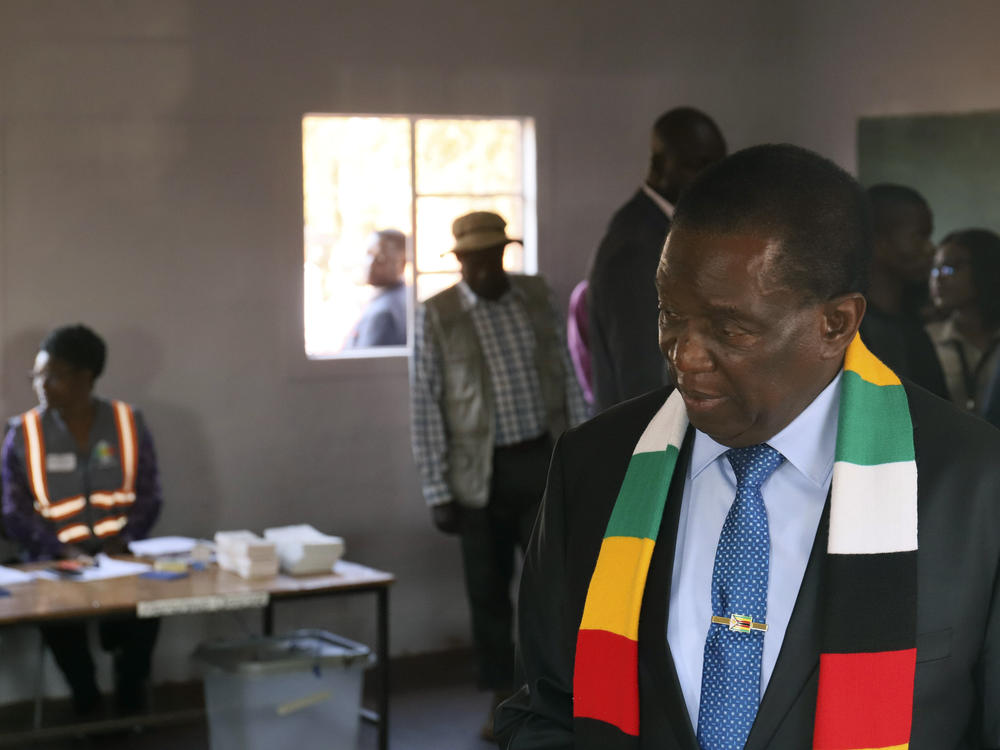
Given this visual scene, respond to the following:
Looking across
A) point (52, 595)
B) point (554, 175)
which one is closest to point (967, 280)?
point (554, 175)

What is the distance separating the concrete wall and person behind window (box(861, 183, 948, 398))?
1.75ft

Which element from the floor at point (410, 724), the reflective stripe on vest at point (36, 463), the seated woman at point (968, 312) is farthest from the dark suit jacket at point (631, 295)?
the reflective stripe on vest at point (36, 463)

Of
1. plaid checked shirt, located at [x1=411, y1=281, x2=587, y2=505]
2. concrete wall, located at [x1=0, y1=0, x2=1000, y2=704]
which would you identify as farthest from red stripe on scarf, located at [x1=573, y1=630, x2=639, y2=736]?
concrete wall, located at [x1=0, y1=0, x2=1000, y2=704]

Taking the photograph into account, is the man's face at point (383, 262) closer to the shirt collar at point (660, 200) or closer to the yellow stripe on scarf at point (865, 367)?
the shirt collar at point (660, 200)

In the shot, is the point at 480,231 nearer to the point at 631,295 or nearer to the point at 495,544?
the point at 495,544

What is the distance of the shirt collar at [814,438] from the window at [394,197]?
463 cm

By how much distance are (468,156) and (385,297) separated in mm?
801

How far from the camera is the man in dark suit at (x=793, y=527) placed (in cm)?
137

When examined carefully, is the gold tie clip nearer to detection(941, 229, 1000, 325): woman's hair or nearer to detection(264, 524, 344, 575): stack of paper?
detection(264, 524, 344, 575): stack of paper

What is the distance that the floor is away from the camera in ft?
16.4

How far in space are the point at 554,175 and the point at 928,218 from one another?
1.81 metres

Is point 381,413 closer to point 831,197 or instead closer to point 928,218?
point 928,218

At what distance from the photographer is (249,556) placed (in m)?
4.48

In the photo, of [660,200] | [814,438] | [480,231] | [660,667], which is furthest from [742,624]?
[480,231]
